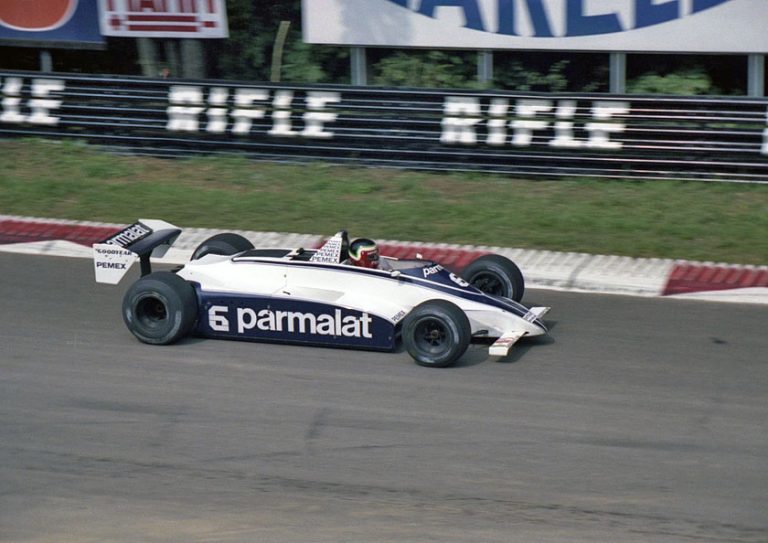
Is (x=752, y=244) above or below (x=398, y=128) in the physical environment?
below

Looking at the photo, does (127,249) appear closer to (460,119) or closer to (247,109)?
(460,119)

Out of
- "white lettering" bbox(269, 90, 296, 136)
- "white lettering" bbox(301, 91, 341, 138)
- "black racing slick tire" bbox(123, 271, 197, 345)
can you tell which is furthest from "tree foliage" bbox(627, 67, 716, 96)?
"black racing slick tire" bbox(123, 271, 197, 345)

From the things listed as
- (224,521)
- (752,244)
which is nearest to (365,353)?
(224,521)

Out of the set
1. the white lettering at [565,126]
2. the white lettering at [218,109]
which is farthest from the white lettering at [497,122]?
the white lettering at [218,109]

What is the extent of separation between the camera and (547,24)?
14273mm

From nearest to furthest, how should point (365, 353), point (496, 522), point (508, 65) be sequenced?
point (496, 522), point (365, 353), point (508, 65)

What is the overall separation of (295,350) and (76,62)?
10.3 m

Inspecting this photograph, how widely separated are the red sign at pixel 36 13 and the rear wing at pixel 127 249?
26.6 feet

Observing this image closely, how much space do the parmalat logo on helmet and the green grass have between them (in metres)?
2.01

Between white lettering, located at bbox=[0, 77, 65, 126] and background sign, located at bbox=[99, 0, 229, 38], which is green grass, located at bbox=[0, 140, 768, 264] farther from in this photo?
background sign, located at bbox=[99, 0, 229, 38]

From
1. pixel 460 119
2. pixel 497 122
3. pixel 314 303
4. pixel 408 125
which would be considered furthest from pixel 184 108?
pixel 314 303

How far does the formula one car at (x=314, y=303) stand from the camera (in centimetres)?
806

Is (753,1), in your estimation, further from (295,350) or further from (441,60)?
(295,350)

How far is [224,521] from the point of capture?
585cm
